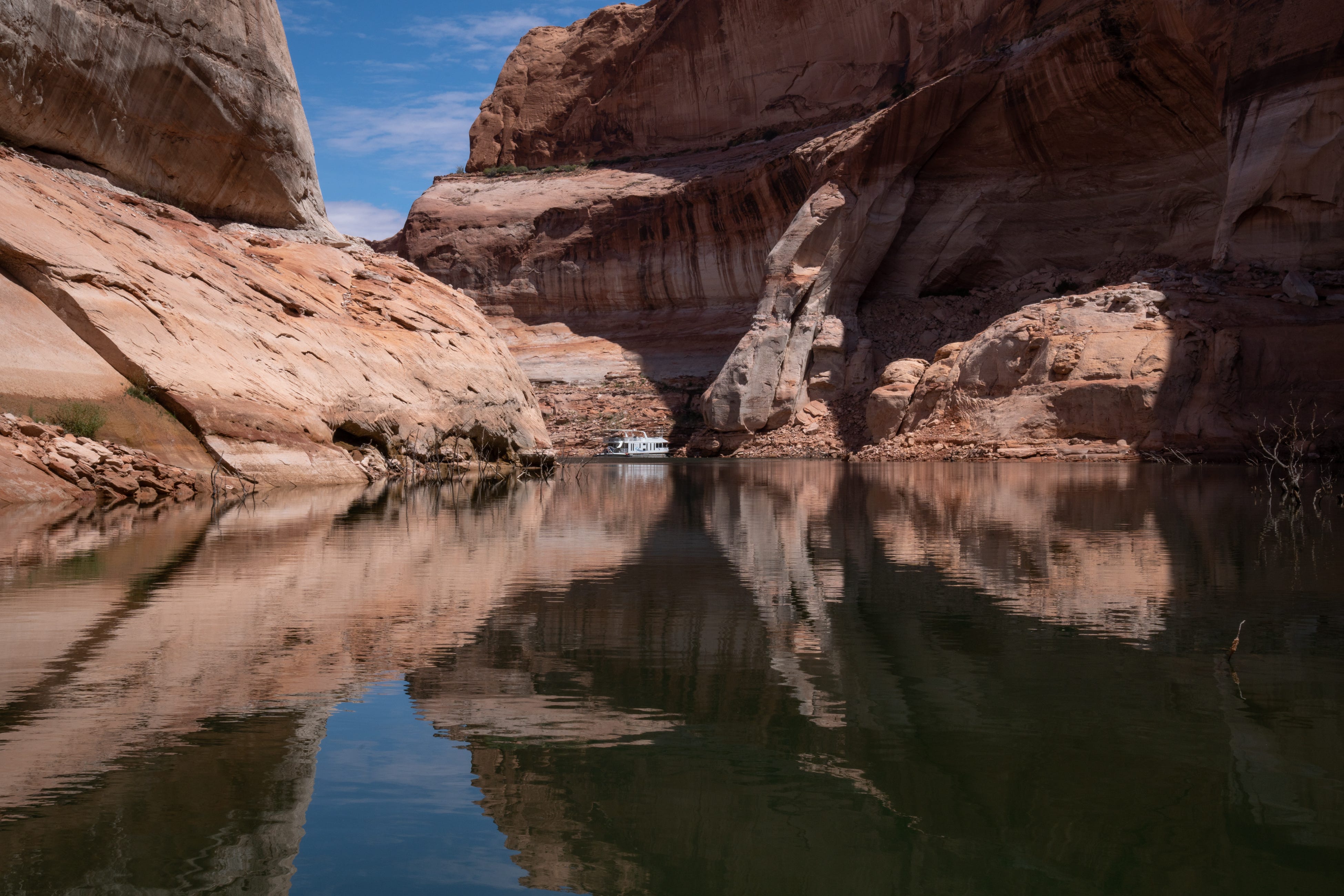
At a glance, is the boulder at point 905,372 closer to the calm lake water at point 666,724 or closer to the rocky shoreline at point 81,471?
the rocky shoreline at point 81,471

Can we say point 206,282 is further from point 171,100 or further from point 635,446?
point 635,446

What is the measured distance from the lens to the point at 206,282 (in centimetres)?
2077

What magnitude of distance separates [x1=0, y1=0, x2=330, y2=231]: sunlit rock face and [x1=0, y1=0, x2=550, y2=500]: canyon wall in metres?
0.04

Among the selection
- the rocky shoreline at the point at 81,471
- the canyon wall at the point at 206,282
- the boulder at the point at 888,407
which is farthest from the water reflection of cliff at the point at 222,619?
the boulder at the point at 888,407

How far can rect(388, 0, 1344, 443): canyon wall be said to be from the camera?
113 feet

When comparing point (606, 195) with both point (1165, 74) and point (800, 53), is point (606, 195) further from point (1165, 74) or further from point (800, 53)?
point (1165, 74)

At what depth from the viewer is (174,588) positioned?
7.51m

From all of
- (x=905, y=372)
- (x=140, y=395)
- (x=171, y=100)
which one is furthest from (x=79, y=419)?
(x=905, y=372)

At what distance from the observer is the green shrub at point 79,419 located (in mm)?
15328

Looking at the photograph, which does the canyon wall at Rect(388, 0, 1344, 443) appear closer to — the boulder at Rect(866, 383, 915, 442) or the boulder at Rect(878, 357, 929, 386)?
the boulder at Rect(878, 357, 929, 386)

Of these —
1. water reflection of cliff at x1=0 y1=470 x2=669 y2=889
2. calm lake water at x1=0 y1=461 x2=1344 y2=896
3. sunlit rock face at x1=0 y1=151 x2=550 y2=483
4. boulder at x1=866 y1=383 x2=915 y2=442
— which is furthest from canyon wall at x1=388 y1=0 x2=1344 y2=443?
calm lake water at x1=0 y1=461 x2=1344 y2=896

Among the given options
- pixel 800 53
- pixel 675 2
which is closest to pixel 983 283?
pixel 800 53

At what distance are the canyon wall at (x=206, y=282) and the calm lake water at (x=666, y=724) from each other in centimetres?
835

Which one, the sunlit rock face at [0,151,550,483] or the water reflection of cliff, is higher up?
the sunlit rock face at [0,151,550,483]
